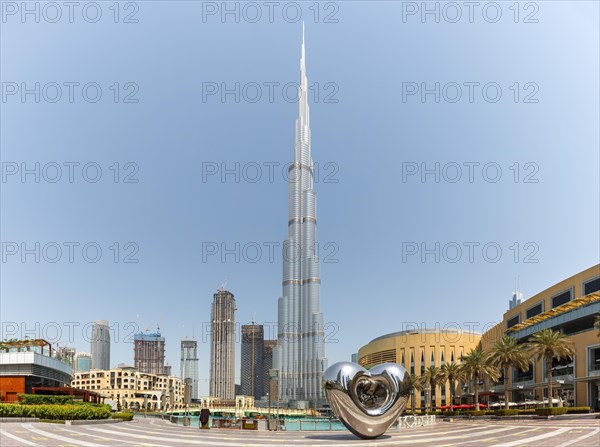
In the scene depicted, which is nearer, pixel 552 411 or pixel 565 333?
pixel 552 411

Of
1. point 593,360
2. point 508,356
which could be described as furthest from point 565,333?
point 508,356

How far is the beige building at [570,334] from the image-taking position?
83.5 m

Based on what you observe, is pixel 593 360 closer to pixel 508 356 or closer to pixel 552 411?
pixel 508 356

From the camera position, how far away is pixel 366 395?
39.1m

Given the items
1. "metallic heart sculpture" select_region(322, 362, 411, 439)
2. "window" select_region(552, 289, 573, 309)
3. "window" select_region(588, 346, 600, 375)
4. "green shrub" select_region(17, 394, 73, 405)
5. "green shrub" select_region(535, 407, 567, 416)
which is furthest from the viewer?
"window" select_region(552, 289, 573, 309)

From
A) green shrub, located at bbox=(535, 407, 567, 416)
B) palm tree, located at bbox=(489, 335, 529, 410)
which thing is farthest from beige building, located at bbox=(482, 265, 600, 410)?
green shrub, located at bbox=(535, 407, 567, 416)

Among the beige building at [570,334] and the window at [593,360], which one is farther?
the beige building at [570,334]

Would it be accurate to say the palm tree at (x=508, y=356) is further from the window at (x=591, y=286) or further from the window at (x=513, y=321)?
the window at (x=513, y=321)

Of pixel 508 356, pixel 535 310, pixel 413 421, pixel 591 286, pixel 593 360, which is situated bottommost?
pixel 413 421

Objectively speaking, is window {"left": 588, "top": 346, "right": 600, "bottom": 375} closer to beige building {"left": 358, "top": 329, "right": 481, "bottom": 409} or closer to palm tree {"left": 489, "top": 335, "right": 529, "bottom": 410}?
palm tree {"left": 489, "top": 335, "right": 529, "bottom": 410}

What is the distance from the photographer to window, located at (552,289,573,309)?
97.0 meters

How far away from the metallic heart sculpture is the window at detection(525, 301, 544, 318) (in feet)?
252

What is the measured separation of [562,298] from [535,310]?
38.0 ft

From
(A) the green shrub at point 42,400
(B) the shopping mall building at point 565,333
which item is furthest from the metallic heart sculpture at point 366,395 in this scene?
(B) the shopping mall building at point 565,333
